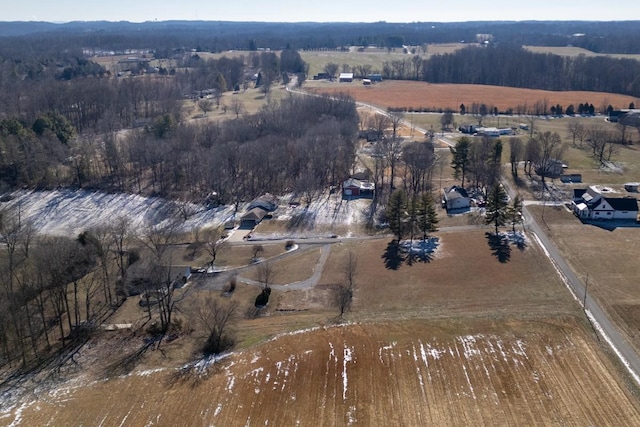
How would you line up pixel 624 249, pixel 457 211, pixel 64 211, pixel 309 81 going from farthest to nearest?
pixel 309 81 < pixel 64 211 < pixel 457 211 < pixel 624 249

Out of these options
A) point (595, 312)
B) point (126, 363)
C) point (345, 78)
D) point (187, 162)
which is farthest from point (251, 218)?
point (345, 78)

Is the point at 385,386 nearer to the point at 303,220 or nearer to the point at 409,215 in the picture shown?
the point at 409,215

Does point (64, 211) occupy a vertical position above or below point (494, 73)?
below

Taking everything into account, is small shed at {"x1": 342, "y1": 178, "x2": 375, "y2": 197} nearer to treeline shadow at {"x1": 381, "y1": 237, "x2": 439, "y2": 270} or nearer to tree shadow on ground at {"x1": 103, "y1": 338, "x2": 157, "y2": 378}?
treeline shadow at {"x1": 381, "y1": 237, "x2": 439, "y2": 270}

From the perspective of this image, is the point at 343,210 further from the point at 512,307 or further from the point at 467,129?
the point at 467,129

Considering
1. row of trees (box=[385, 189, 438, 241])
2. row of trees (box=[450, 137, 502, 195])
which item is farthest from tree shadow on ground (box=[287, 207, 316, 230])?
row of trees (box=[450, 137, 502, 195])

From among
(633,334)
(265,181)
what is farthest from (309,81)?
(633,334)
